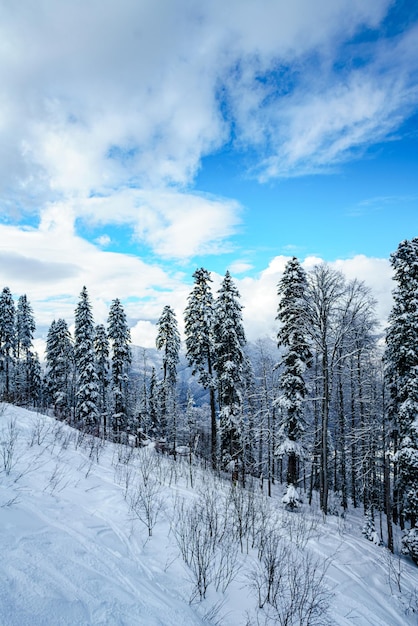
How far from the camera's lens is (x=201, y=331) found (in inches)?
977

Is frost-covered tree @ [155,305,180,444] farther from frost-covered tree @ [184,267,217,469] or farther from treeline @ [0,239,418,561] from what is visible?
frost-covered tree @ [184,267,217,469]

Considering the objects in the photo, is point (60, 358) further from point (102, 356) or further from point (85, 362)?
point (85, 362)

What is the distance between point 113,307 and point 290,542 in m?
33.0

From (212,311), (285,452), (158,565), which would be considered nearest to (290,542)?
(158,565)

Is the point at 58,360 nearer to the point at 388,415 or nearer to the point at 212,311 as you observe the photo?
the point at 212,311

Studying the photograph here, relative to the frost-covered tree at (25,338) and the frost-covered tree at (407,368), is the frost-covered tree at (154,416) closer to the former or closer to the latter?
the frost-covered tree at (25,338)

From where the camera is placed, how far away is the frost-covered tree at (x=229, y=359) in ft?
70.9

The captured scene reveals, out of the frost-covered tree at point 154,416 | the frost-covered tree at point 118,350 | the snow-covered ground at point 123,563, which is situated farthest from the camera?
the frost-covered tree at point 154,416

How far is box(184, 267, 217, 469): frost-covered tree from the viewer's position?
24.4 m

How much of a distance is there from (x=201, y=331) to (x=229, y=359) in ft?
12.5

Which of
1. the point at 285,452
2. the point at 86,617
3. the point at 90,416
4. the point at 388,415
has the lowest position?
the point at 90,416

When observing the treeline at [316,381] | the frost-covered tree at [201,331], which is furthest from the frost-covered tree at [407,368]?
the frost-covered tree at [201,331]

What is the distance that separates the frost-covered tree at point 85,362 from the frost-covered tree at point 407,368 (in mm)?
27984

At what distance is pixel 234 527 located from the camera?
7.16m
